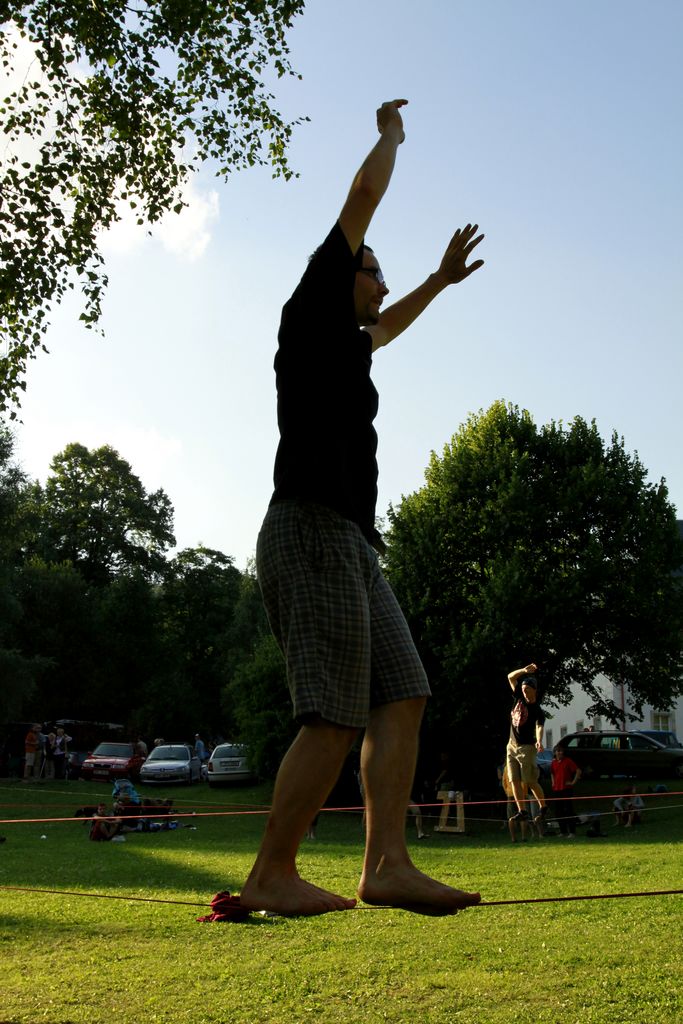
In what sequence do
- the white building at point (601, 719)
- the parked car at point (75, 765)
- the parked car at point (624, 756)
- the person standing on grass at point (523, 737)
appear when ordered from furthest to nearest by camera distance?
1. the white building at point (601, 719)
2. the parked car at point (75, 765)
3. the parked car at point (624, 756)
4. the person standing on grass at point (523, 737)

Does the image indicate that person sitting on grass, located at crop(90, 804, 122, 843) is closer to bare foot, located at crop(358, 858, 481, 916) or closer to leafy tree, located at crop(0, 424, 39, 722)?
bare foot, located at crop(358, 858, 481, 916)

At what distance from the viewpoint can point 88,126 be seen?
13805 millimetres

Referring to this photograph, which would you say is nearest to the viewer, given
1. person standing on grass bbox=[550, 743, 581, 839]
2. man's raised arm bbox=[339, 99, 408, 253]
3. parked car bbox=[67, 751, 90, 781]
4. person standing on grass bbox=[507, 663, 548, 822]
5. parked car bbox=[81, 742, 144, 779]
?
man's raised arm bbox=[339, 99, 408, 253]

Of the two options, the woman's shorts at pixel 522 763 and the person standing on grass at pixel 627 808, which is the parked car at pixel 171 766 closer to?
the person standing on grass at pixel 627 808

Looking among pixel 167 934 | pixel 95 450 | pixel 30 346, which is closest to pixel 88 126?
pixel 30 346

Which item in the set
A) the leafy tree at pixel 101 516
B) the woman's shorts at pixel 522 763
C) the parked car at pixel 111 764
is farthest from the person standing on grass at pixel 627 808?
the leafy tree at pixel 101 516

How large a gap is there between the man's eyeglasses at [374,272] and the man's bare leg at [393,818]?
1.38 m

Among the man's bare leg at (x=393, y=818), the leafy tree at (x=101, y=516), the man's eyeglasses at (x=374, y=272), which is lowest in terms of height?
the man's bare leg at (x=393, y=818)

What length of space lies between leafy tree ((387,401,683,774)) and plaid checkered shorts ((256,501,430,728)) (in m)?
24.4

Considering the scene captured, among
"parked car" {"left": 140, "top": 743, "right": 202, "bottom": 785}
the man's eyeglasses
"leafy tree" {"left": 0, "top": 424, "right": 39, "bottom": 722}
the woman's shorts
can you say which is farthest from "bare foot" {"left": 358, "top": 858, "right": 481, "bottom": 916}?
"leafy tree" {"left": 0, "top": 424, "right": 39, "bottom": 722}

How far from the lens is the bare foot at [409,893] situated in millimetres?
3074

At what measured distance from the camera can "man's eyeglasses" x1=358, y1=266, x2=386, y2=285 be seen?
11.2 feet

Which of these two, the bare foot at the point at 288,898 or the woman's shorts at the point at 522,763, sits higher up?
the woman's shorts at the point at 522,763

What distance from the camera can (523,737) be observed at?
50.4 ft
